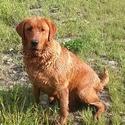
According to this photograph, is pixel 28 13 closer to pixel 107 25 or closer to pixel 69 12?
pixel 69 12

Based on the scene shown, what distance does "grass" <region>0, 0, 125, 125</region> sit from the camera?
5.20 m

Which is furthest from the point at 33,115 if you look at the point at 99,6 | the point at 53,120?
the point at 99,6

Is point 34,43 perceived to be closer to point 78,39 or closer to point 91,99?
point 91,99

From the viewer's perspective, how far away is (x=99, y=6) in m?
9.85

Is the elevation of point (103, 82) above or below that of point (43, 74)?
below

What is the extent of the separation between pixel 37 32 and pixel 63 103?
108cm

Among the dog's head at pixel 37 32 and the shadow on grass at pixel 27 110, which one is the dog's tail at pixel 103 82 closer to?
the shadow on grass at pixel 27 110

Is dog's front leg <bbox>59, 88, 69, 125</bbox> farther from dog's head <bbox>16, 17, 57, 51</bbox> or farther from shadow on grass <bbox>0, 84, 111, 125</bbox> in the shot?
dog's head <bbox>16, 17, 57, 51</bbox>

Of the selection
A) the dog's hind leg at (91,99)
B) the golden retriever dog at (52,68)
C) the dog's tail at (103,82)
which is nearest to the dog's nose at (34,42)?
the golden retriever dog at (52,68)

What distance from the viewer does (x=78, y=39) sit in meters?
7.44

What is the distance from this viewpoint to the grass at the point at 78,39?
17.1 ft

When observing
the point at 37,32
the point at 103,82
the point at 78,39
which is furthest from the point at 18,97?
the point at 78,39

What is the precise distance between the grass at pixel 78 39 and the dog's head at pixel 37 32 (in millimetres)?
860

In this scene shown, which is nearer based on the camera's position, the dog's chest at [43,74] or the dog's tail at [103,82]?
the dog's chest at [43,74]
